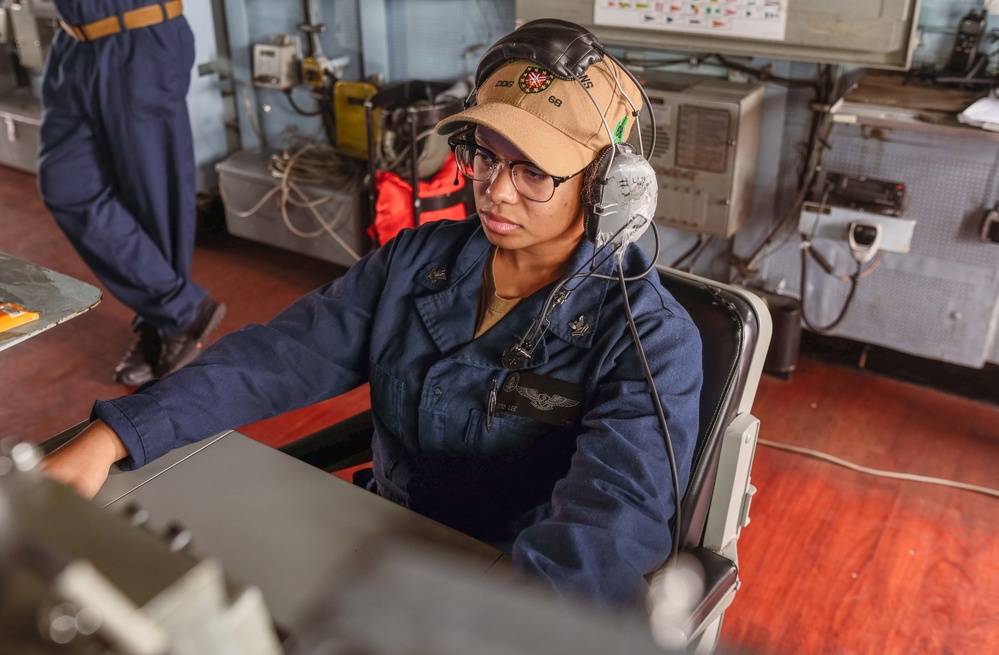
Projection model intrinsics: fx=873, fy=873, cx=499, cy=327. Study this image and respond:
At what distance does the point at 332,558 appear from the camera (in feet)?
3.27

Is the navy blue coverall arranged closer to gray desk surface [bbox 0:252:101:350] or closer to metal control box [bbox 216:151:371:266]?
gray desk surface [bbox 0:252:101:350]

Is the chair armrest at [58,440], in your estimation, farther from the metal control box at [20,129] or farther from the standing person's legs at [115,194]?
the metal control box at [20,129]

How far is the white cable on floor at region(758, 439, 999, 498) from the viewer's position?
2426 mm

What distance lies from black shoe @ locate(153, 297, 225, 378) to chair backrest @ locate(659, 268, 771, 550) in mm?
2181

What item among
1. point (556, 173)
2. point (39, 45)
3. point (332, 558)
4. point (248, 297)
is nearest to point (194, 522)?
point (332, 558)

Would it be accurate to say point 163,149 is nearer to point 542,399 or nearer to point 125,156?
point 125,156

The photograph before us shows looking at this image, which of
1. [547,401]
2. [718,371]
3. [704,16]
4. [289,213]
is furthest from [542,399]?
[289,213]

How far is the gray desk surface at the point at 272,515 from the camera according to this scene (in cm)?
98

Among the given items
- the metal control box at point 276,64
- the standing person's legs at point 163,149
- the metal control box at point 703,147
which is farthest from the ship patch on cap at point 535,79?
the metal control box at point 276,64

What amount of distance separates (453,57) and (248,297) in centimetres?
127

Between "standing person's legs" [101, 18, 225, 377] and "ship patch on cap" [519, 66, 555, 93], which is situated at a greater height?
"ship patch on cap" [519, 66, 555, 93]

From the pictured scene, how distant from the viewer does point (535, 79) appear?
117cm

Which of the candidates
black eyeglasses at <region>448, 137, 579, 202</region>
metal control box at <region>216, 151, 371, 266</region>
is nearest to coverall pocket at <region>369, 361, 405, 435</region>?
black eyeglasses at <region>448, 137, 579, 202</region>

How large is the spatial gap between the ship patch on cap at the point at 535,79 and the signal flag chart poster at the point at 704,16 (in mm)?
1632
